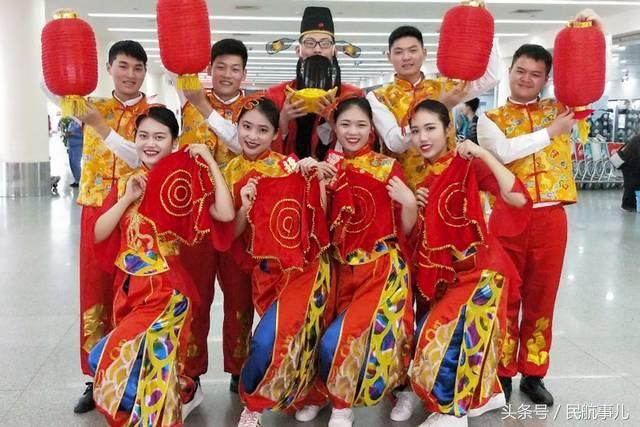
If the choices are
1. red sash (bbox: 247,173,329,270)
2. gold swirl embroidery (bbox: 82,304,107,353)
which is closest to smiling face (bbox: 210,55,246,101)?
red sash (bbox: 247,173,329,270)

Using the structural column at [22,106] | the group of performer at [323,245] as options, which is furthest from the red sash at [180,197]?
the structural column at [22,106]

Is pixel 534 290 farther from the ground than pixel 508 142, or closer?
closer

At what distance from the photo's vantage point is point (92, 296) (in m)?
2.44

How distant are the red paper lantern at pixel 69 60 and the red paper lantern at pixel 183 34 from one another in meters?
0.28

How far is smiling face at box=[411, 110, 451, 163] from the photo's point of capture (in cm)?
218

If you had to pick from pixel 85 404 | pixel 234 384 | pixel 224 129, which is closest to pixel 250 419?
pixel 234 384

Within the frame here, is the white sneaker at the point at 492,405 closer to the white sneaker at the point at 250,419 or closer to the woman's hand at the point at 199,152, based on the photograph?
the white sneaker at the point at 250,419

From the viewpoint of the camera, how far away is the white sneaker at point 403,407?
239cm

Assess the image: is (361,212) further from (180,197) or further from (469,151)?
(180,197)

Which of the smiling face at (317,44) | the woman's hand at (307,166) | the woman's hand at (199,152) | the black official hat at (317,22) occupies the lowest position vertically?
the woman's hand at (307,166)

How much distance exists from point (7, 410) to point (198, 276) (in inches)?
35.0

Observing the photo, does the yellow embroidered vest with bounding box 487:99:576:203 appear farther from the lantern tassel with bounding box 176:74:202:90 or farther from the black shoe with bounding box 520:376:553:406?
the lantern tassel with bounding box 176:74:202:90

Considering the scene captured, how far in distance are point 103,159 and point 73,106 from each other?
0.29m

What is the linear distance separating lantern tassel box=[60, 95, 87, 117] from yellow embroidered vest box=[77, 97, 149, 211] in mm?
218
